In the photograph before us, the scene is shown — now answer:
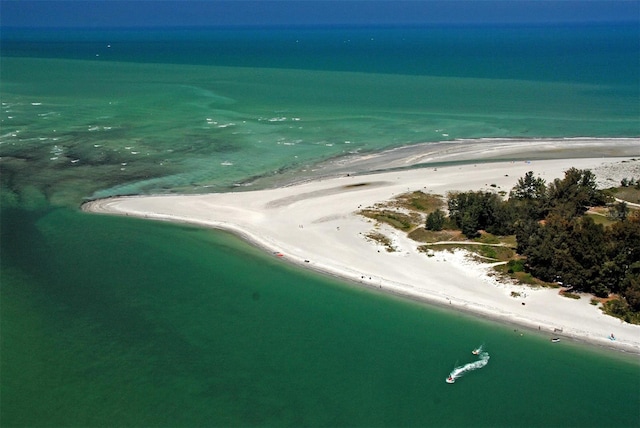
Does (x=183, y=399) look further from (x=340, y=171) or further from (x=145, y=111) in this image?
(x=145, y=111)

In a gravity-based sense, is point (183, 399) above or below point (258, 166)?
below

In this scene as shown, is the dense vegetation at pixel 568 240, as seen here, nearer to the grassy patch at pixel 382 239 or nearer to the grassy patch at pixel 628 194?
the grassy patch at pixel 382 239

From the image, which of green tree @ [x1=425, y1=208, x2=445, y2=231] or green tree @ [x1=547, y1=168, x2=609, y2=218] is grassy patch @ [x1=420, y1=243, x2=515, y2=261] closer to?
green tree @ [x1=425, y1=208, x2=445, y2=231]

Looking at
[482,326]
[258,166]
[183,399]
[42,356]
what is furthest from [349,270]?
[258,166]

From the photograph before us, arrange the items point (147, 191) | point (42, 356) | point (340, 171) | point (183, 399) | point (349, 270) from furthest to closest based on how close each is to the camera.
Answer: point (340, 171)
point (147, 191)
point (349, 270)
point (42, 356)
point (183, 399)

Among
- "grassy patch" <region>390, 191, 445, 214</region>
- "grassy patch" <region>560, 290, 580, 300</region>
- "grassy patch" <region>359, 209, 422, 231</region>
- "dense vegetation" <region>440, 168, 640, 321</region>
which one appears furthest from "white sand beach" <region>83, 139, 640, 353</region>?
"dense vegetation" <region>440, 168, 640, 321</region>

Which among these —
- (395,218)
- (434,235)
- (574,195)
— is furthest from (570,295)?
(395,218)

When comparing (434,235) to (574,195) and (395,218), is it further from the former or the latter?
(574,195)
